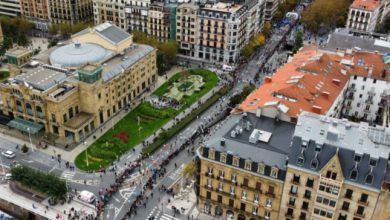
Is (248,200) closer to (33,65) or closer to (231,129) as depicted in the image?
(231,129)

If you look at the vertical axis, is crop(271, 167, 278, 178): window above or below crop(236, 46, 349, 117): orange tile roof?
below

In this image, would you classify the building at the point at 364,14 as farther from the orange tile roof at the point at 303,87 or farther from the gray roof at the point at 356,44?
the orange tile roof at the point at 303,87

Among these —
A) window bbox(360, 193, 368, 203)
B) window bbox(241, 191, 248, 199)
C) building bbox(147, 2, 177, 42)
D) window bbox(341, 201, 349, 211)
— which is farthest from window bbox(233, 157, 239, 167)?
building bbox(147, 2, 177, 42)

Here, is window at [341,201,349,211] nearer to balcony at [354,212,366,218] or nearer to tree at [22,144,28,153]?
balcony at [354,212,366,218]

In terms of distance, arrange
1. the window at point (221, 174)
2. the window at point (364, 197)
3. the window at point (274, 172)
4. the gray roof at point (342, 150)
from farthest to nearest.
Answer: the window at point (221, 174) < the window at point (274, 172) < the window at point (364, 197) < the gray roof at point (342, 150)

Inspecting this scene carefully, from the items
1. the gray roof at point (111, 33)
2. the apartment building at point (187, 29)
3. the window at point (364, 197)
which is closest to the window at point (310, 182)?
the window at point (364, 197)

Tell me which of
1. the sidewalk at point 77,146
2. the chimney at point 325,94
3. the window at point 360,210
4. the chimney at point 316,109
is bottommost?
the sidewalk at point 77,146
